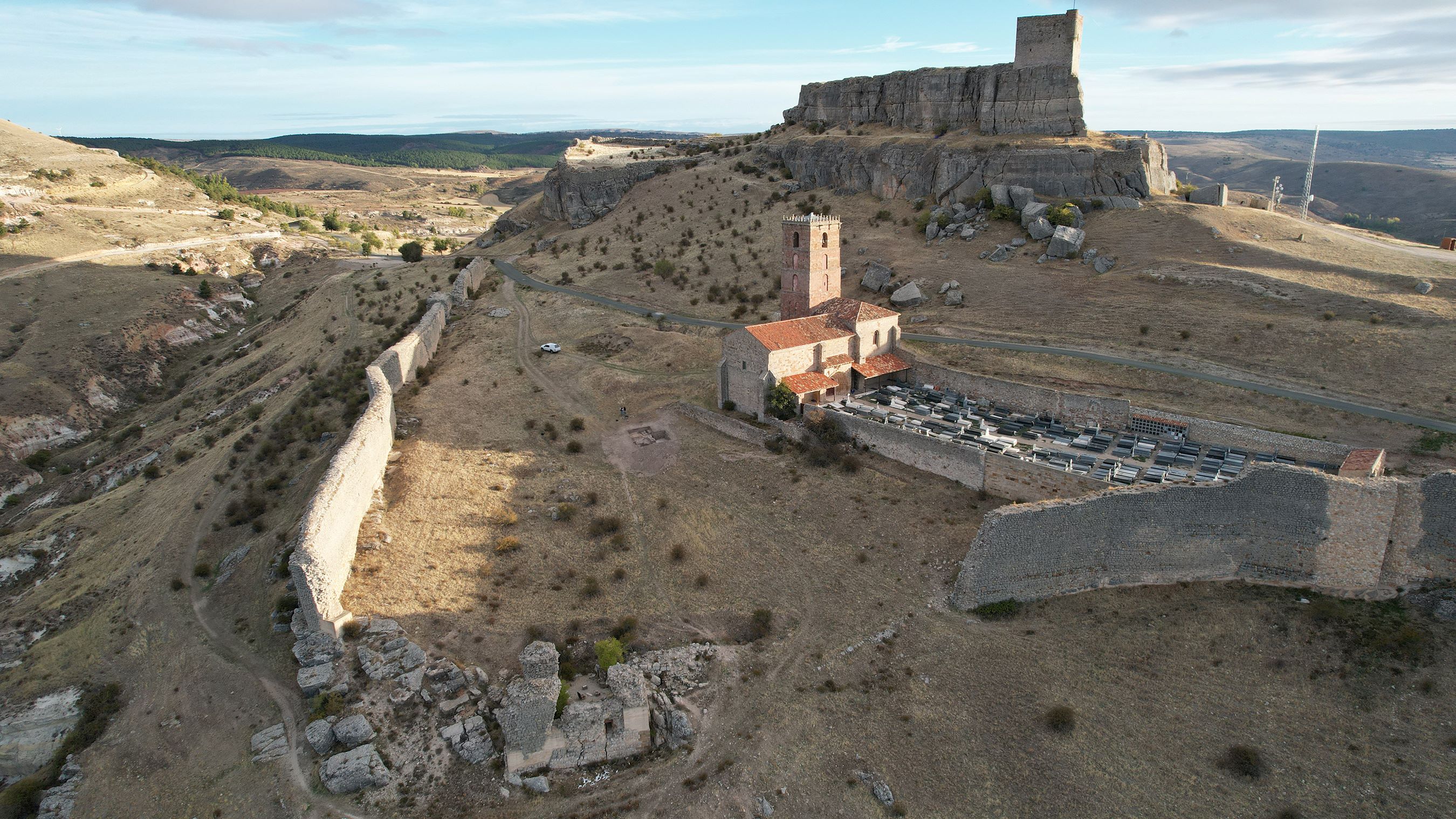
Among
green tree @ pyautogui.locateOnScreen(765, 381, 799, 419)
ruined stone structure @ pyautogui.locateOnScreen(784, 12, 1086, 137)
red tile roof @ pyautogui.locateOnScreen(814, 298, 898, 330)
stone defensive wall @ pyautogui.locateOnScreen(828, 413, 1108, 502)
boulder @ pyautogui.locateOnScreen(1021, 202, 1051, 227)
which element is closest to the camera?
stone defensive wall @ pyautogui.locateOnScreen(828, 413, 1108, 502)

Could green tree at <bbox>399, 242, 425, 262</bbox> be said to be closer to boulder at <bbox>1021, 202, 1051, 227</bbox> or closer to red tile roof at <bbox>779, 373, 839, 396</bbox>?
red tile roof at <bbox>779, 373, 839, 396</bbox>

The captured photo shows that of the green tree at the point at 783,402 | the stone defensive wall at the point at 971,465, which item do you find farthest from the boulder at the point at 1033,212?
the stone defensive wall at the point at 971,465

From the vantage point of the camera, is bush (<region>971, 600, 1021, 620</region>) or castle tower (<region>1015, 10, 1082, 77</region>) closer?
bush (<region>971, 600, 1021, 620</region>)

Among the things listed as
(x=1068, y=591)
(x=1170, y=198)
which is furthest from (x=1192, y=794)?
(x=1170, y=198)

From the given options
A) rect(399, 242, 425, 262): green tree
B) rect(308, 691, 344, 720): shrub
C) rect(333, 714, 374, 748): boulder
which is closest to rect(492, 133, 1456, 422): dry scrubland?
rect(399, 242, 425, 262): green tree

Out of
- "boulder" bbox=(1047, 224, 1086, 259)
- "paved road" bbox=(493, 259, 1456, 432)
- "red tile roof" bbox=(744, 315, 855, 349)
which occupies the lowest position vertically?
"paved road" bbox=(493, 259, 1456, 432)

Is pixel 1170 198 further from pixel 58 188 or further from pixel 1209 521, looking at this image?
pixel 58 188

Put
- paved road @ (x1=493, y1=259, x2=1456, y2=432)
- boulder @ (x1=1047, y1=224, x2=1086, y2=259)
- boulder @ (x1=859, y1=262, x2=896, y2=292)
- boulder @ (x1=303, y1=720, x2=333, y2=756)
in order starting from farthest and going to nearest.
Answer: boulder @ (x1=859, y1=262, x2=896, y2=292)
boulder @ (x1=1047, y1=224, x2=1086, y2=259)
paved road @ (x1=493, y1=259, x2=1456, y2=432)
boulder @ (x1=303, y1=720, x2=333, y2=756)
